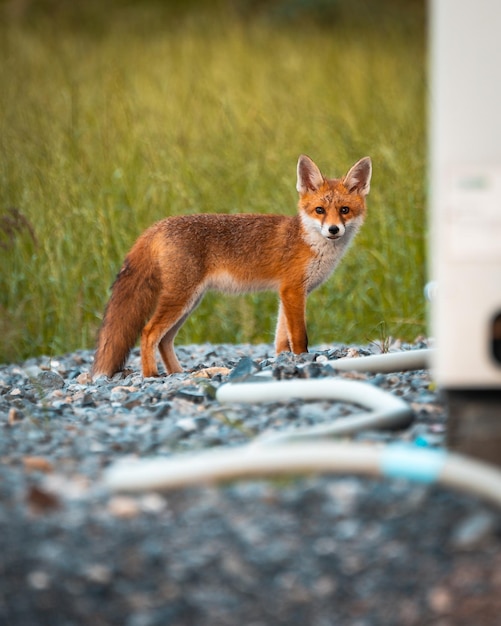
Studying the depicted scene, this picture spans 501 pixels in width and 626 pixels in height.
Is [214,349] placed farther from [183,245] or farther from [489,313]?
[489,313]

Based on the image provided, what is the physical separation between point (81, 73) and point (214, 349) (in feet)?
14.6

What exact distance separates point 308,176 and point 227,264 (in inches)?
23.0

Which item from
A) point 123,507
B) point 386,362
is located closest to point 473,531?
point 123,507

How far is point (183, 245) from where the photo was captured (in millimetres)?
4293

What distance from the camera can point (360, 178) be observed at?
4.69 m

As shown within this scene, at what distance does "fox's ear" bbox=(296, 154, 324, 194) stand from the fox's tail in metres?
0.84

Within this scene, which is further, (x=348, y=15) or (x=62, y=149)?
(x=348, y=15)

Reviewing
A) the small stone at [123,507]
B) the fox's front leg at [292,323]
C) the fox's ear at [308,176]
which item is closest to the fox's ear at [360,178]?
the fox's ear at [308,176]

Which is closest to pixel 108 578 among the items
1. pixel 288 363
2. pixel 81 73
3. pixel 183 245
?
pixel 288 363

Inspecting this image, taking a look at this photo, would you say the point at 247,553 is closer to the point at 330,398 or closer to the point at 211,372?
the point at 330,398

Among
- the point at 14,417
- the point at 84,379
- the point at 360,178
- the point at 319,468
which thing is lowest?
the point at 84,379

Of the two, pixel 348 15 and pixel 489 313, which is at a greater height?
pixel 348 15

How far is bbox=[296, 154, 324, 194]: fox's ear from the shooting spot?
4.63 m

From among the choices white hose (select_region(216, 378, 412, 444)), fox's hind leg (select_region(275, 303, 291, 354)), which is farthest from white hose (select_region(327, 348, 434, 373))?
fox's hind leg (select_region(275, 303, 291, 354))
